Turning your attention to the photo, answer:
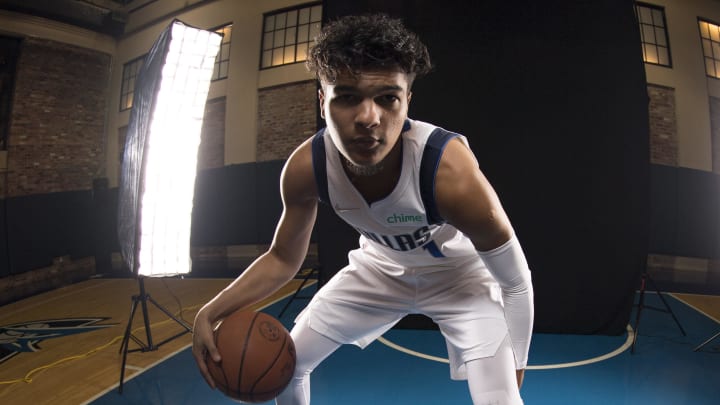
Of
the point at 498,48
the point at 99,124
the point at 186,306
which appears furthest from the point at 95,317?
the point at 498,48

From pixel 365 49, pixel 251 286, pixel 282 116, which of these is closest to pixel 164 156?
pixel 282 116

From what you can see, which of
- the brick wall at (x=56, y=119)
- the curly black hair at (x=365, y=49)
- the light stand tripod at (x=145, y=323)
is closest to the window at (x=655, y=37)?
the curly black hair at (x=365, y=49)

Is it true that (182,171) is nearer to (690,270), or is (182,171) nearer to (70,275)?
(70,275)

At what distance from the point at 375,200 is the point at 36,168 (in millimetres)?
4825

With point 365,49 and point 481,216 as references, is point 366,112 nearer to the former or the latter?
point 365,49

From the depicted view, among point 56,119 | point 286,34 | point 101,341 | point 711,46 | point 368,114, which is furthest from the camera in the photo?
point 56,119

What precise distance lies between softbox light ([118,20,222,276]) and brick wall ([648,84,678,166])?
3997 millimetres

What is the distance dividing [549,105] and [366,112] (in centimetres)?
285

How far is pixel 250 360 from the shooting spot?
52.6 inches

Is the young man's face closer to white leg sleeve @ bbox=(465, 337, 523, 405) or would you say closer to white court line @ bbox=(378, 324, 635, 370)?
white leg sleeve @ bbox=(465, 337, 523, 405)

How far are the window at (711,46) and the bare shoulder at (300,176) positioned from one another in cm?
453

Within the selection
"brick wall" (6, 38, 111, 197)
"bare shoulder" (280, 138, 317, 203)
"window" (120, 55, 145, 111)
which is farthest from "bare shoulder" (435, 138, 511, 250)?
"brick wall" (6, 38, 111, 197)

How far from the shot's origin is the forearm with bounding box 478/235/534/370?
124cm

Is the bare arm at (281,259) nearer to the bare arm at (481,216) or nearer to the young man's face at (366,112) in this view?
the young man's face at (366,112)
